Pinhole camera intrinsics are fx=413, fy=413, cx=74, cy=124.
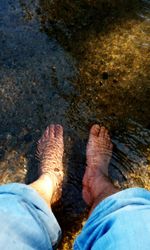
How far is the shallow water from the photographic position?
2418 mm

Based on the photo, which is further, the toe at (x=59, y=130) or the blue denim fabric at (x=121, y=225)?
the toe at (x=59, y=130)

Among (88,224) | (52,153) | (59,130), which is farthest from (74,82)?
(88,224)

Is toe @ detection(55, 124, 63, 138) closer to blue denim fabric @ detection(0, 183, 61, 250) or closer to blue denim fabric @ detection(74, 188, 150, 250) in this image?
blue denim fabric @ detection(0, 183, 61, 250)

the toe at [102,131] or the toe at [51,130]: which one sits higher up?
the toe at [102,131]

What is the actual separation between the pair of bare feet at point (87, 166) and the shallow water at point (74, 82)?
4 centimetres

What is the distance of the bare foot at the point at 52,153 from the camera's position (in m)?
2.40

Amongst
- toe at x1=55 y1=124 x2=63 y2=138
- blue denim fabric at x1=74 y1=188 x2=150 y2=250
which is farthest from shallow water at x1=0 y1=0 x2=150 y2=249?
blue denim fabric at x1=74 y1=188 x2=150 y2=250

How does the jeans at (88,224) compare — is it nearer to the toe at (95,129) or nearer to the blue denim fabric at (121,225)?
the blue denim fabric at (121,225)

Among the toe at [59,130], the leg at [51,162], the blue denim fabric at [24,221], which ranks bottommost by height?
the leg at [51,162]

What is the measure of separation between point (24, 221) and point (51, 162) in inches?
32.1

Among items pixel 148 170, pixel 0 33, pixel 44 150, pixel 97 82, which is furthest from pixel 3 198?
pixel 0 33

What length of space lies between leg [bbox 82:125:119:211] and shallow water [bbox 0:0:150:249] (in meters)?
0.04

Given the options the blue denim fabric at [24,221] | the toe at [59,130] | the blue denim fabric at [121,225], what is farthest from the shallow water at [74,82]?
the blue denim fabric at [121,225]

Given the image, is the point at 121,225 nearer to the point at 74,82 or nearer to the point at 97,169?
the point at 97,169
